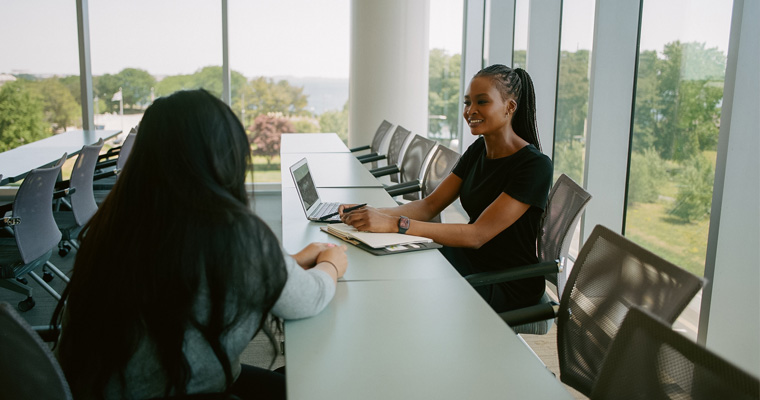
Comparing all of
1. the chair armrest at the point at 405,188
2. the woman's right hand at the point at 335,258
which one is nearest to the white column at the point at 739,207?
the woman's right hand at the point at 335,258

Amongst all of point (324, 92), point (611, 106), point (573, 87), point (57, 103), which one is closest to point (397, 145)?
point (573, 87)

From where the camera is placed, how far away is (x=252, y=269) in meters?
1.29

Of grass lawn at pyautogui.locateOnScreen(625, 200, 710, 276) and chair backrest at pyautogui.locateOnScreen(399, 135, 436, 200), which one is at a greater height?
chair backrest at pyautogui.locateOnScreen(399, 135, 436, 200)

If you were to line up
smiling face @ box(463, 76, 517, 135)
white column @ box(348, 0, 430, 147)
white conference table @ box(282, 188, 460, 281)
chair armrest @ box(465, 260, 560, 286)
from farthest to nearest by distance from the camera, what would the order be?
white column @ box(348, 0, 430, 147)
smiling face @ box(463, 76, 517, 135)
chair armrest @ box(465, 260, 560, 286)
white conference table @ box(282, 188, 460, 281)

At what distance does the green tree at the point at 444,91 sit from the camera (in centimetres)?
719

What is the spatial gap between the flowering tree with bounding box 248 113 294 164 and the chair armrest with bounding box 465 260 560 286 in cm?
575

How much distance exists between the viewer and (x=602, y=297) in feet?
5.56

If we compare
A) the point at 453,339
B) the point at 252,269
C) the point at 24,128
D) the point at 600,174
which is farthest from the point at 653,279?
the point at 24,128

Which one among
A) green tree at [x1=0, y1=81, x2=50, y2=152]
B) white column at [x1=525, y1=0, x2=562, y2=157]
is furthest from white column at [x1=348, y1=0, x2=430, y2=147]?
green tree at [x1=0, y1=81, x2=50, y2=152]

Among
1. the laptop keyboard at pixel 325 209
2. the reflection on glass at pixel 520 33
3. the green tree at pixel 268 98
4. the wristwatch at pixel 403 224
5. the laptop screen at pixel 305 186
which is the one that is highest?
the reflection on glass at pixel 520 33

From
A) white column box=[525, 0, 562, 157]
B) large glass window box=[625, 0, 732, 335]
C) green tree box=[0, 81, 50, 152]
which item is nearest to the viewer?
large glass window box=[625, 0, 732, 335]

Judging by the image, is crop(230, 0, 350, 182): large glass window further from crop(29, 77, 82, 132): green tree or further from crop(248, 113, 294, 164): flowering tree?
crop(29, 77, 82, 132): green tree

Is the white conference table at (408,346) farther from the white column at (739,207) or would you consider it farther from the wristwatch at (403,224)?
the white column at (739,207)

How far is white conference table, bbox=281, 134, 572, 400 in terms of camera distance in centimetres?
125
